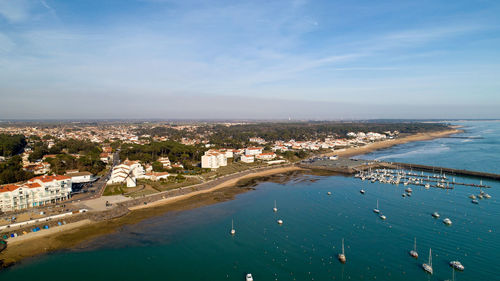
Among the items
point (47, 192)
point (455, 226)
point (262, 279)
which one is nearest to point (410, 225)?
point (455, 226)

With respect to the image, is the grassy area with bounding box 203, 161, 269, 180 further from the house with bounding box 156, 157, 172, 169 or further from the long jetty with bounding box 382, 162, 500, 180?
the long jetty with bounding box 382, 162, 500, 180

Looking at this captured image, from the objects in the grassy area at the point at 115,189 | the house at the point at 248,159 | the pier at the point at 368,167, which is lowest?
the pier at the point at 368,167

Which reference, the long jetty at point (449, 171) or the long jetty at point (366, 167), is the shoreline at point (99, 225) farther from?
the long jetty at point (449, 171)

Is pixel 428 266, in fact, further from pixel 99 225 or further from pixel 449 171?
pixel 449 171

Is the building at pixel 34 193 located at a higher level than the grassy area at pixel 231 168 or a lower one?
higher

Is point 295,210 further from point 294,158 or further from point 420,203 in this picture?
point 294,158

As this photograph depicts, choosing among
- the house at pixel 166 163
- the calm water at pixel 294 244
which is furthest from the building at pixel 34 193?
the house at pixel 166 163
